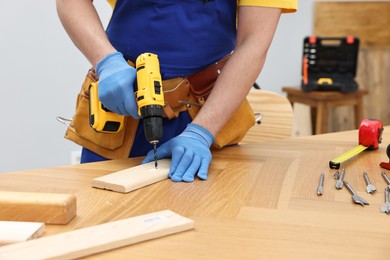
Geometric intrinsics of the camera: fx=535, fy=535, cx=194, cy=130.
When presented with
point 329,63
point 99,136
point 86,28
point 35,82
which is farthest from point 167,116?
point 329,63

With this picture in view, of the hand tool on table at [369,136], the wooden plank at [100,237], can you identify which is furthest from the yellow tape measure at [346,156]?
the wooden plank at [100,237]

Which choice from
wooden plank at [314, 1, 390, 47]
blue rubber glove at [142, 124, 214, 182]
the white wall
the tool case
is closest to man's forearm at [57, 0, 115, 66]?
blue rubber glove at [142, 124, 214, 182]

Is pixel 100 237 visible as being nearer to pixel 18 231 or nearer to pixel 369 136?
pixel 18 231

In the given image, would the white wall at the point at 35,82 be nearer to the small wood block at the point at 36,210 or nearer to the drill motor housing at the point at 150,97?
the drill motor housing at the point at 150,97

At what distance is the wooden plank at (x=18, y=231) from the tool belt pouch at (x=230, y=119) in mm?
638

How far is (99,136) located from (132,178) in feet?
1.03

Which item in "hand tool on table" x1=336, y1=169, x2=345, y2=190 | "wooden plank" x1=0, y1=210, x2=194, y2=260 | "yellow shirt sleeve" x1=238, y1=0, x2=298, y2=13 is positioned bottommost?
"hand tool on table" x1=336, y1=169, x2=345, y2=190

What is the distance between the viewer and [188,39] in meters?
1.36

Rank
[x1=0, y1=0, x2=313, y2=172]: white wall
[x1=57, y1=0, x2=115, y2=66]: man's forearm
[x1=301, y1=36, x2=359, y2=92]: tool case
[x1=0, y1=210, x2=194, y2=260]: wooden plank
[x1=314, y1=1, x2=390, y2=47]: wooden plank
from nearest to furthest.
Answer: [x1=0, y1=210, x2=194, y2=260]: wooden plank < [x1=57, y1=0, x2=115, y2=66]: man's forearm < [x1=0, y1=0, x2=313, y2=172]: white wall < [x1=301, y1=36, x2=359, y2=92]: tool case < [x1=314, y1=1, x2=390, y2=47]: wooden plank

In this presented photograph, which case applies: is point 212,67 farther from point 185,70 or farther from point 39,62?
point 39,62

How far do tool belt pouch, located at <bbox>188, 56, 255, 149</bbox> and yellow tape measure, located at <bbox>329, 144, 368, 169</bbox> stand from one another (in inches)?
11.0

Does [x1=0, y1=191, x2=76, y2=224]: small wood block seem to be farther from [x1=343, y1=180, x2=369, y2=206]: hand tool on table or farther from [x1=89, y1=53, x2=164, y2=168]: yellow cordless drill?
[x1=343, y1=180, x2=369, y2=206]: hand tool on table

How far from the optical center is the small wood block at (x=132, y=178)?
1.03 m

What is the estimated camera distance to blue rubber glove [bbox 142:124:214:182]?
3.66ft
